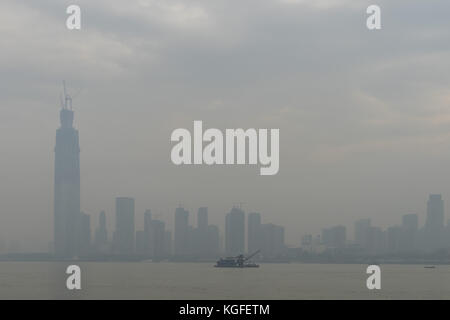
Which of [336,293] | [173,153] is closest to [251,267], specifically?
[336,293]

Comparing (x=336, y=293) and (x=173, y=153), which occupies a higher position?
(x=173, y=153)
